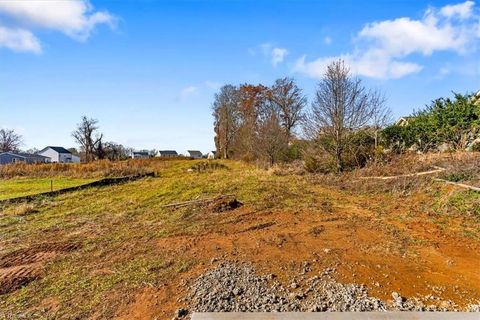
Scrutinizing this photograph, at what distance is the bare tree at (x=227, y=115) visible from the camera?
40875mm

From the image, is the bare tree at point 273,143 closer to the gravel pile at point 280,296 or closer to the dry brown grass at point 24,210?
the dry brown grass at point 24,210

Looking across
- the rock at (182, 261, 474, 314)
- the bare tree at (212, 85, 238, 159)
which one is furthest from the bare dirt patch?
the bare tree at (212, 85, 238, 159)

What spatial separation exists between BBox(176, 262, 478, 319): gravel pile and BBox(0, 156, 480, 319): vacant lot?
0.42 feet

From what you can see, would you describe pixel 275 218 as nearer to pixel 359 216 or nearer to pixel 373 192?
pixel 359 216

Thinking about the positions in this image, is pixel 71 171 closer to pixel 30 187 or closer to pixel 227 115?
pixel 30 187

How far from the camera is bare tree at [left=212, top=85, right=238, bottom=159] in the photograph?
40875 millimetres

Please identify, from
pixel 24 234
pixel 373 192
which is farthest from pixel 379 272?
pixel 24 234

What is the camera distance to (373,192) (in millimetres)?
10180

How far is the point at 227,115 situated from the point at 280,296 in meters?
38.4

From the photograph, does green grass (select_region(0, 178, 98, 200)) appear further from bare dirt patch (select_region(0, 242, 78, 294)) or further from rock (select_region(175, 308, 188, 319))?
rock (select_region(175, 308, 188, 319))

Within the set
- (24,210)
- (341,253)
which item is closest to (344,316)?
(341,253)

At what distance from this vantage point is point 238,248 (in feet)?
18.0

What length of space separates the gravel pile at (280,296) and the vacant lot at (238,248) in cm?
13

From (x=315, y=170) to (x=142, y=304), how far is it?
40.9ft
